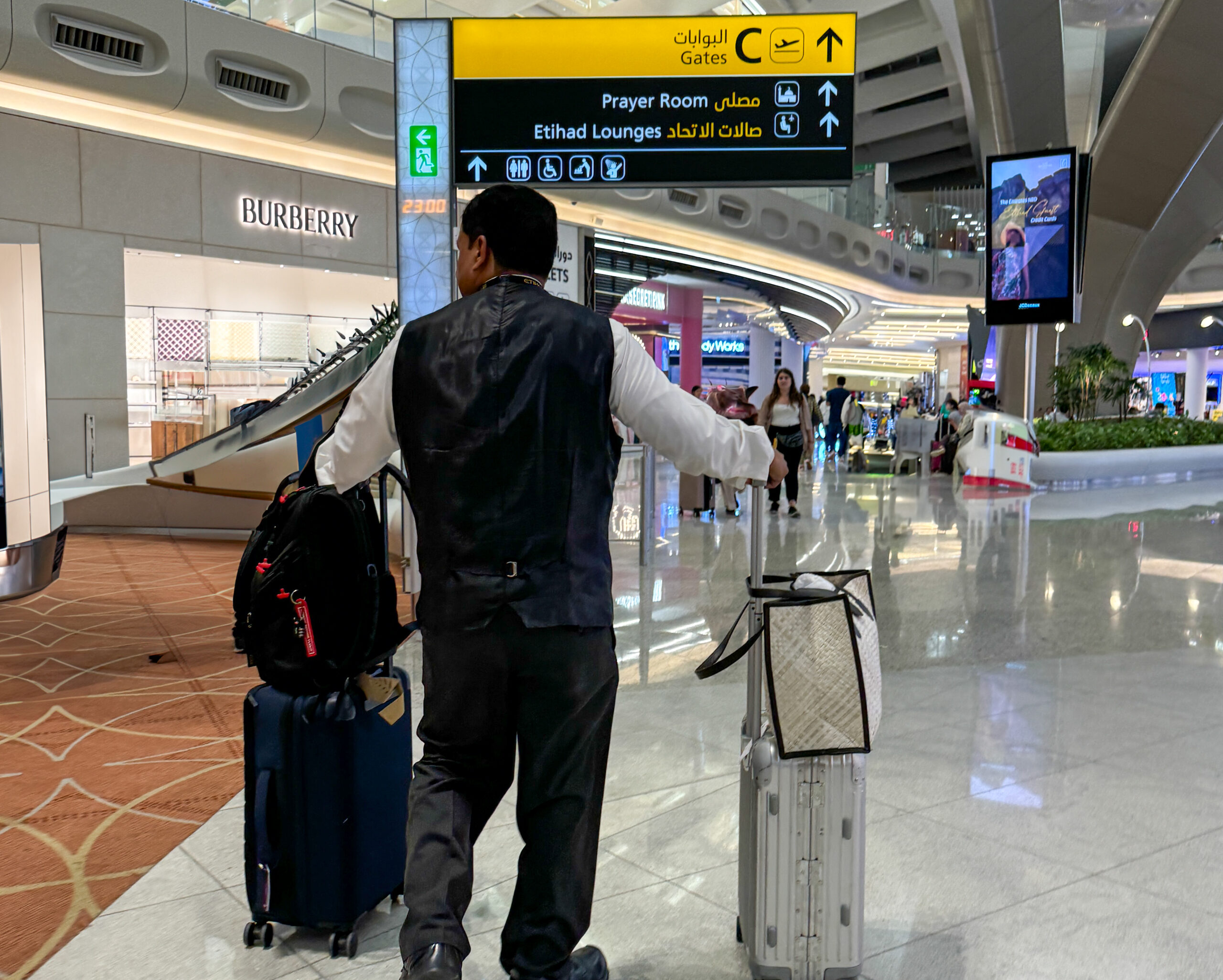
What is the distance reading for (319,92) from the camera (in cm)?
1227

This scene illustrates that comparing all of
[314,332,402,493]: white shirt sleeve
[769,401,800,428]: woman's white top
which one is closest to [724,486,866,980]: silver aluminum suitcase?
[314,332,402,493]: white shirt sleeve

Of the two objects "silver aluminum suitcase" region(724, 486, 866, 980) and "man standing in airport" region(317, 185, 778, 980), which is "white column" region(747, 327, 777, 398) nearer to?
"silver aluminum suitcase" region(724, 486, 866, 980)

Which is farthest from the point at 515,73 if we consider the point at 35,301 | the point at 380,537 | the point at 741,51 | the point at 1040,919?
the point at 1040,919

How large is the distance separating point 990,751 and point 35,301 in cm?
484

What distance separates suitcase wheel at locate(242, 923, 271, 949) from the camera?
2170mm

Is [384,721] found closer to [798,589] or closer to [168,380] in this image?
[798,589]

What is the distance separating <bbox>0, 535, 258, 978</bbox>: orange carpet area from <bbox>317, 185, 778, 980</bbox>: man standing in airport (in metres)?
1.12

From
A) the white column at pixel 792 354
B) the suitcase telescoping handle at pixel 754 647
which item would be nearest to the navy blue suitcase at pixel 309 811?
the suitcase telescoping handle at pixel 754 647

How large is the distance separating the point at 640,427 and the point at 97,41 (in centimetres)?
1111

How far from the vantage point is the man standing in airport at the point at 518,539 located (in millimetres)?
1688

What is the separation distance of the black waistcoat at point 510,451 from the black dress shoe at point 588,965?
722 mm

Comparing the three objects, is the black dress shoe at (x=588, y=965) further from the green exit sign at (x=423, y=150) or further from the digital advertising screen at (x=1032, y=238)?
the digital advertising screen at (x=1032, y=238)

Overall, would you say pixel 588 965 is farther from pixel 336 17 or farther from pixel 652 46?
pixel 336 17

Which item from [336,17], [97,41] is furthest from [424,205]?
[336,17]
